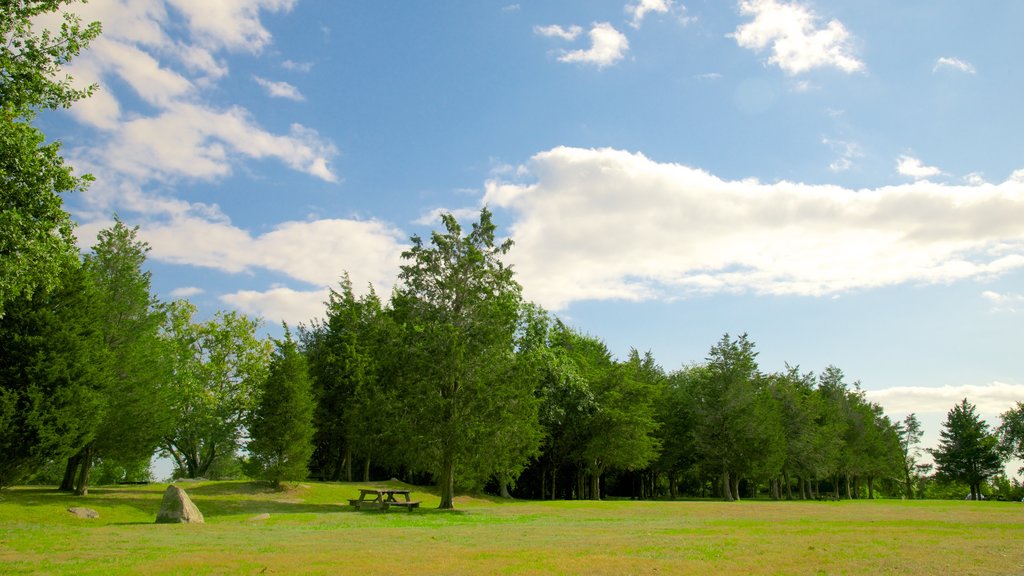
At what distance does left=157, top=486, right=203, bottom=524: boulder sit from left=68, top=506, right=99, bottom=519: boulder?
5.18m

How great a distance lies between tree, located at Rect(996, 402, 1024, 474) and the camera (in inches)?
3342

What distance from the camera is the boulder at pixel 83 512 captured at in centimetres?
2686

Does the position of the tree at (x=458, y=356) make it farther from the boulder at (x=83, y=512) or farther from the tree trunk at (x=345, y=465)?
the tree trunk at (x=345, y=465)

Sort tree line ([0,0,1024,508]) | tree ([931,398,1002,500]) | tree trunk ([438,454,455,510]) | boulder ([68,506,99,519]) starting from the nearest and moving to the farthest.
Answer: tree line ([0,0,1024,508])
boulder ([68,506,99,519])
tree trunk ([438,454,455,510])
tree ([931,398,1002,500])

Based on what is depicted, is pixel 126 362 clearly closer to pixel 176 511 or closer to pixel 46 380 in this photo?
pixel 46 380

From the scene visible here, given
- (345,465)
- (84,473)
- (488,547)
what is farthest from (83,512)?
(345,465)

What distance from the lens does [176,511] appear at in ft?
78.8

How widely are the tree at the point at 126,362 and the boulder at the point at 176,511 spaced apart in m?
9.89

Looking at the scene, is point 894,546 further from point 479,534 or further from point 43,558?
point 43,558

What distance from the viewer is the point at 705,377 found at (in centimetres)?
6456

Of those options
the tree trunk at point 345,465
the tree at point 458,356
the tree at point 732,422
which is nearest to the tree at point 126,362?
the tree at point 458,356

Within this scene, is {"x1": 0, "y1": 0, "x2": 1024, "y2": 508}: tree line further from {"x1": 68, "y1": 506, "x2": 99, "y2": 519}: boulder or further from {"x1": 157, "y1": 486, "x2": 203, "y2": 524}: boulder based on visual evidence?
{"x1": 157, "y1": 486, "x2": 203, "y2": 524}: boulder

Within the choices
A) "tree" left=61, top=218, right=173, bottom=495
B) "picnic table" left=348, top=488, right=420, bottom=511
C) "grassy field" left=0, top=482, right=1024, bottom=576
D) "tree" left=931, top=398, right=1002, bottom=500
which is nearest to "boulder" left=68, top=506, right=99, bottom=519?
"grassy field" left=0, top=482, right=1024, bottom=576

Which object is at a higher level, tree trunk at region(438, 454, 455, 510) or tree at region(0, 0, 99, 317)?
tree at region(0, 0, 99, 317)
